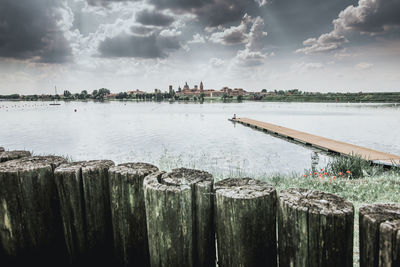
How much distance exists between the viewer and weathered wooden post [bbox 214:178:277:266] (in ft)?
6.21

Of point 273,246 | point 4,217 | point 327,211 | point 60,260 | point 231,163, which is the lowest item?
point 231,163

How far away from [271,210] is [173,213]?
0.75m

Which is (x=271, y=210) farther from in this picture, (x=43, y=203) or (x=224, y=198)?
(x=43, y=203)

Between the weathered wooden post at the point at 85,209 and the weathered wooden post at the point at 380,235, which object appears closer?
the weathered wooden post at the point at 380,235

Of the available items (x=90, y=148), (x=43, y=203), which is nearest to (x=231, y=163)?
(x=90, y=148)

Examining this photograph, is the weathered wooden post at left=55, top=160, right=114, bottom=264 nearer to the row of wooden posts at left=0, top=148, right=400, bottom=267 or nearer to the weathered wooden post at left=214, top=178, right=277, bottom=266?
the row of wooden posts at left=0, top=148, right=400, bottom=267

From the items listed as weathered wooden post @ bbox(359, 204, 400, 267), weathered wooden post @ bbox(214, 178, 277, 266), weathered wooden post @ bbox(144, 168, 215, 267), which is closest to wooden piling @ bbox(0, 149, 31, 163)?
weathered wooden post @ bbox(144, 168, 215, 267)

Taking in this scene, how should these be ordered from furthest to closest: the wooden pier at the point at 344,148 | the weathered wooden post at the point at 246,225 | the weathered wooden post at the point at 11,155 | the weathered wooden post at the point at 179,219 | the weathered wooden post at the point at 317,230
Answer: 1. the wooden pier at the point at 344,148
2. the weathered wooden post at the point at 11,155
3. the weathered wooden post at the point at 179,219
4. the weathered wooden post at the point at 246,225
5. the weathered wooden post at the point at 317,230

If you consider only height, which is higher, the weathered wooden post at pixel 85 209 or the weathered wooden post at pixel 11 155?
the weathered wooden post at pixel 11 155

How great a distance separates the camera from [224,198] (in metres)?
1.95

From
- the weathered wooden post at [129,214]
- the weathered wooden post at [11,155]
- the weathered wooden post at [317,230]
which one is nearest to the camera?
the weathered wooden post at [317,230]

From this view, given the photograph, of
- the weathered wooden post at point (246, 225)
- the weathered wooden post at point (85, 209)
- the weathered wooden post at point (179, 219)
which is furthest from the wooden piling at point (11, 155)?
the weathered wooden post at point (246, 225)

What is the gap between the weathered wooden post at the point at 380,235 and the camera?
1.49 meters

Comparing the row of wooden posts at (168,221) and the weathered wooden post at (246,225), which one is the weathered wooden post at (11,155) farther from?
the weathered wooden post at (246,225)
